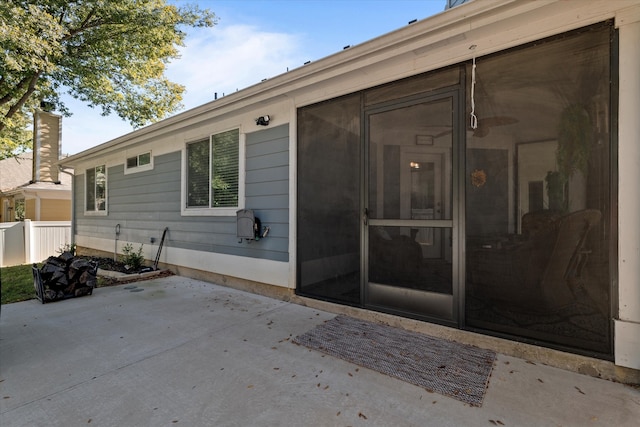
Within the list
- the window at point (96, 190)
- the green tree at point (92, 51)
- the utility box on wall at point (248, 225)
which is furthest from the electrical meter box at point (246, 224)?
the green tree at point (92, 51)

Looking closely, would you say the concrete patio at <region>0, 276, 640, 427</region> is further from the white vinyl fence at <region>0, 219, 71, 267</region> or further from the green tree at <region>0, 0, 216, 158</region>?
the green tree at <region>0, 0, 216, 158</region>

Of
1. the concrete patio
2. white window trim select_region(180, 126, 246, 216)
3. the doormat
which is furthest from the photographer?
white window trim select_region(180, 126, 246, 216)

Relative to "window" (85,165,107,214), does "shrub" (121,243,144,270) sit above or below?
below

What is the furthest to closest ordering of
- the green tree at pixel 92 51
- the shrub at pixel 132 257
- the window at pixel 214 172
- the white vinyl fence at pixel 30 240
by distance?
1. the green tree at pixel 92 51
2. the white vinyl fence at pixel 30 240
3. the shrub at pixel 132 257
4. the window at pixel 214 172

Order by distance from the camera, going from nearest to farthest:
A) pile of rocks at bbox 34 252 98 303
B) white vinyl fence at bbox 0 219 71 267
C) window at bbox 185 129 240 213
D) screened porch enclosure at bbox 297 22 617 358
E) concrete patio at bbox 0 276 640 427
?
concrete patio at bbox 0 276 640 427 < screened porch enclosure at bbox 297 22 617 358 < pile of rocks at bbox 34 252 98 303 < window at bbox 185 129 240 213 < white vinyl fence at bbox 0 219 71 267

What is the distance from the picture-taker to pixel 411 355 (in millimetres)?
2354

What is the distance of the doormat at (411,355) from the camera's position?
77.3 inches

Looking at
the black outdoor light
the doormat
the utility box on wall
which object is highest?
the black outdoor light

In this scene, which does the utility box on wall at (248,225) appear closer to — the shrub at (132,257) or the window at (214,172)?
the window at (214,172)

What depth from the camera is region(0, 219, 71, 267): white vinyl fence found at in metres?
5.97

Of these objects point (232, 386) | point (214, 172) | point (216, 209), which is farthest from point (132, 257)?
point (232, 386)

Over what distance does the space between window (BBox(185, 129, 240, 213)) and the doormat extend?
8.44 feet

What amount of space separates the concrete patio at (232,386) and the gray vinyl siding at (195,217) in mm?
1462

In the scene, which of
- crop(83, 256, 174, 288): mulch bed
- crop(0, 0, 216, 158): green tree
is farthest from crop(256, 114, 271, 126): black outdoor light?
crop(0, 0, 216, 158): green tree
